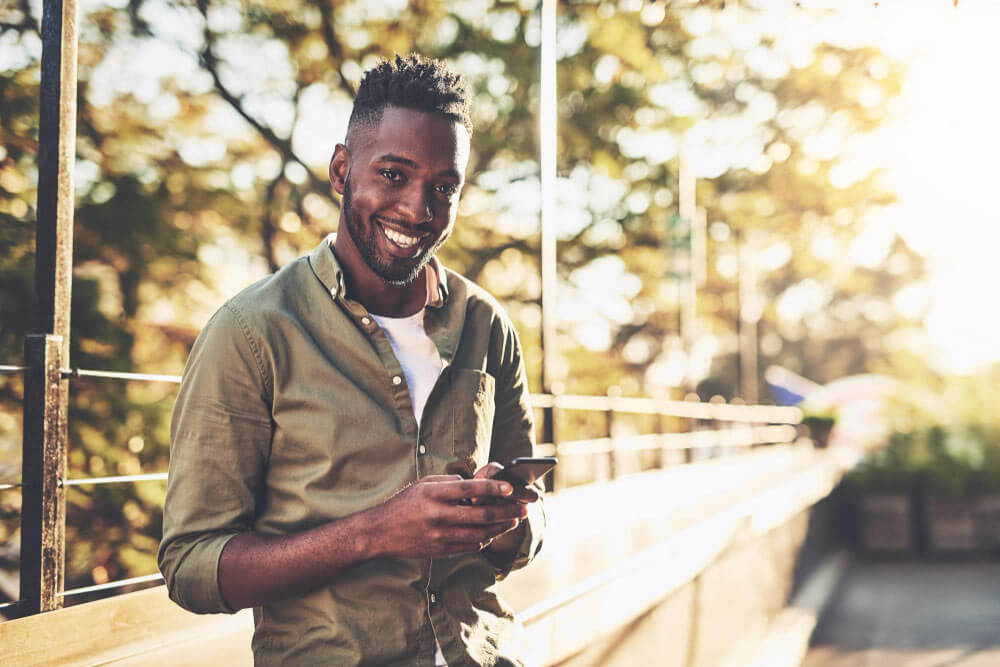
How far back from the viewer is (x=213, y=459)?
72.1 inches

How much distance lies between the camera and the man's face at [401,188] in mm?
2074

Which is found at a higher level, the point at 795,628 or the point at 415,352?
the point at 415,352

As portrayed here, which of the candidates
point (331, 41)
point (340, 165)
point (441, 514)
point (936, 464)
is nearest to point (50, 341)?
point (340, 165)

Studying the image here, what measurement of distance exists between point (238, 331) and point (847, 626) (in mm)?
8272

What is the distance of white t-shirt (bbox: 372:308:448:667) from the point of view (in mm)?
2082

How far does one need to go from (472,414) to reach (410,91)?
24.0 inches

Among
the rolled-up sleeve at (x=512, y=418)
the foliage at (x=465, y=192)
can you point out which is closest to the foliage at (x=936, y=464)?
the foliage at (x=465, y=192)

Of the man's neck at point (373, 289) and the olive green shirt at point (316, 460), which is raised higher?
the man's neck at point (373, 289)

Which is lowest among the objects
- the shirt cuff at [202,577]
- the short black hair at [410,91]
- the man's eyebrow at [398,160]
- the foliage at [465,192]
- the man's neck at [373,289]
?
the shirt cuff at [202,577]

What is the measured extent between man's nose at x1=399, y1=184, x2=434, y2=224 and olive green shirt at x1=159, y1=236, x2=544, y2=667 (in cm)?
17

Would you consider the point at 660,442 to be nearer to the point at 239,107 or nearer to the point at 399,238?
the point at 239,107

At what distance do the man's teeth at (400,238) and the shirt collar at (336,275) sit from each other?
4.3 inches

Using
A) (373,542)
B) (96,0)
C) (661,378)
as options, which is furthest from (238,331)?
(661,378)

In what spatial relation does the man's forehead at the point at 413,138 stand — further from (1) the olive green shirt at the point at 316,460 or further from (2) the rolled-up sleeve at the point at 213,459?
(2) the rolled-up sleeve at the point at 213,459
